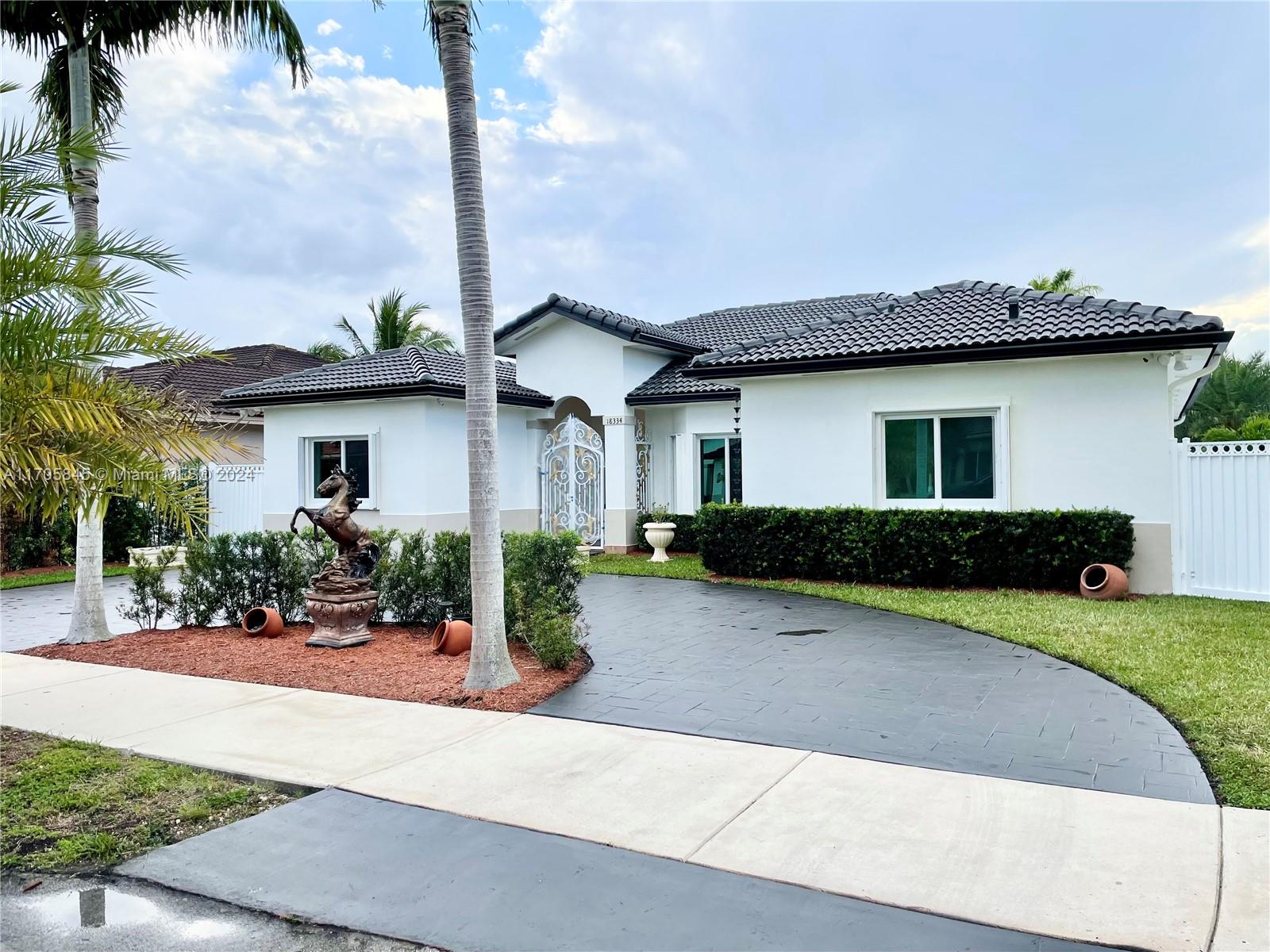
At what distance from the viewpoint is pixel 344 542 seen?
9.74m

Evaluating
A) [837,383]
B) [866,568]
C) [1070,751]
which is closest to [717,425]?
[837,383]

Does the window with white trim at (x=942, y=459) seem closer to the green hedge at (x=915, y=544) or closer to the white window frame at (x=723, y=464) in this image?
the green hedge at (x=915, y=544)

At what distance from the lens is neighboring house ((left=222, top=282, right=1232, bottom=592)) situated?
42.4 ft

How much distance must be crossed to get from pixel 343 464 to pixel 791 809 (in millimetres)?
17217

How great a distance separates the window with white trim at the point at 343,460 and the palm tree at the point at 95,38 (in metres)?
8.66

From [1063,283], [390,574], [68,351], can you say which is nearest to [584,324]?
[390,574]

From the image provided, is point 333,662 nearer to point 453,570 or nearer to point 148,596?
point 453,570

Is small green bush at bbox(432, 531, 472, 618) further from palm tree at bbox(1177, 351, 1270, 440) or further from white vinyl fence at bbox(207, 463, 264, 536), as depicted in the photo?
palm tree at bbox(1177, 351, 1270, 440)

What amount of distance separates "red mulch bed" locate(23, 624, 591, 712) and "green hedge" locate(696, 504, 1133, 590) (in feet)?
22.1

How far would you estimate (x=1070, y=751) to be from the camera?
5676 mm

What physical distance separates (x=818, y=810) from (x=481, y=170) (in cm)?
614

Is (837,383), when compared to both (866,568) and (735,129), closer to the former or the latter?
(866,568)

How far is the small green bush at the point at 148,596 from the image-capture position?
1103 centimetres

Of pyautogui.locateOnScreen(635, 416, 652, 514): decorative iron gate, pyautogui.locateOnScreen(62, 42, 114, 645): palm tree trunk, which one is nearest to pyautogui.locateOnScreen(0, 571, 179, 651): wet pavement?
pyautogui.locateOnScreen(62, 42, 114, 645): palm tree trunk
